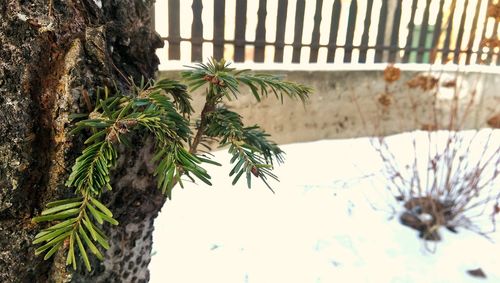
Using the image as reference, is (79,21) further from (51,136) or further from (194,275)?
(194,275)

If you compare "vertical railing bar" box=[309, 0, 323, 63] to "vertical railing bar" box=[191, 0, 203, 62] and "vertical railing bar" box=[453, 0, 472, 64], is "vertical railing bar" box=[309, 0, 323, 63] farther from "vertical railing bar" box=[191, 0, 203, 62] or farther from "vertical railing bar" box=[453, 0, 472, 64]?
"vertical railing bar" box=[453, 0, 472, 64]

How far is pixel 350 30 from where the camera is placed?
13.1ft

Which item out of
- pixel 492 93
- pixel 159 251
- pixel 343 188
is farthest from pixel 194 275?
pixel 492 93

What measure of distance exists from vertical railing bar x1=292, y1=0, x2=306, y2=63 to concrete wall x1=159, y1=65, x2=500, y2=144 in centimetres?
25

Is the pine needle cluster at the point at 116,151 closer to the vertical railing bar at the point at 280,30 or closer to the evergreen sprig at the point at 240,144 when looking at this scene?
the evergreen sprig at the point at 240,144

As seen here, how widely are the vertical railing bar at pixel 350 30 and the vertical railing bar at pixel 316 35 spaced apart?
0.33 m

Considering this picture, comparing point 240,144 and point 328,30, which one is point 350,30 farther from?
point 240,144

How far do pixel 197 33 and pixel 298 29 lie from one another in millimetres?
939

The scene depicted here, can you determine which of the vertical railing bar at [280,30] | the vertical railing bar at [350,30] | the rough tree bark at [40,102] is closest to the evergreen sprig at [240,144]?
the rough tree bark at [40,102]

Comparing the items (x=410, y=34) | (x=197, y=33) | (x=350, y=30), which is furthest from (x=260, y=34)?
(x=410, y=34)

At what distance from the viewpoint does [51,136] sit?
26.7 inches

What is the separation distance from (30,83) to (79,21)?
0.13 m

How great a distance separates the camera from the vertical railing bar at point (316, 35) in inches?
150

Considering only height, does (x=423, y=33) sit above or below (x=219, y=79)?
above
